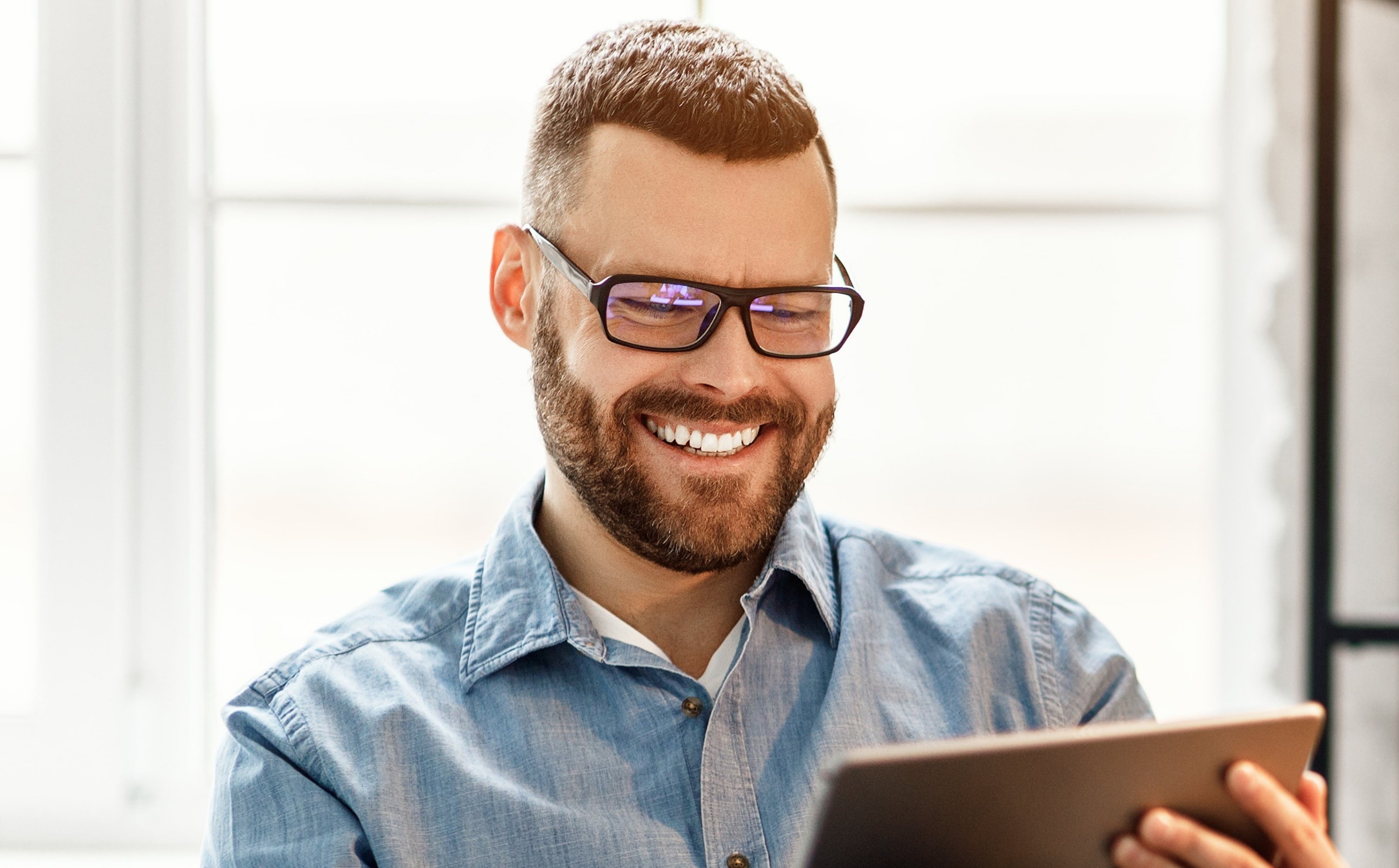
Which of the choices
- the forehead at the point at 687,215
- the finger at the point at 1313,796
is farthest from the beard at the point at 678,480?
the finger at the point at 1313,796

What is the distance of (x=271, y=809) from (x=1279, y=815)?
0.91m

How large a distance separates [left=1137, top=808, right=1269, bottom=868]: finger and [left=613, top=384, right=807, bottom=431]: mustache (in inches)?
22.0

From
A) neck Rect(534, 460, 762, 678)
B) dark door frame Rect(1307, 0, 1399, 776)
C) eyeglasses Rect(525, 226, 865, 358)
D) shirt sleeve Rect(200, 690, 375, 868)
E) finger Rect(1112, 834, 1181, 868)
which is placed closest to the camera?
finger Rect(1112, 834, 1181, 868)

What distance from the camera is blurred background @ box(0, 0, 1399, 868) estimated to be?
5.86 feet

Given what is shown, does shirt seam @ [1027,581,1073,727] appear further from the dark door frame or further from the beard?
the dark door frame

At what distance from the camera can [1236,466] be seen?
1931 millimetres

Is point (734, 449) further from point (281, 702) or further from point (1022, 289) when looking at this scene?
point (1022, 289)

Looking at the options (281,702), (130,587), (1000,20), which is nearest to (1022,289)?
(1000,20)

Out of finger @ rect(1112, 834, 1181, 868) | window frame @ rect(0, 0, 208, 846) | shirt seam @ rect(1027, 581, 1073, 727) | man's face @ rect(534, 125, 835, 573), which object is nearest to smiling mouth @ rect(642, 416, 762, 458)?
man's face @ rect(534, 125, 835, 573)

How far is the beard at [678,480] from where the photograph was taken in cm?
120

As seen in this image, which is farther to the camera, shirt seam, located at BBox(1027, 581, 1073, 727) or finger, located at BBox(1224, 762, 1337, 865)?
shirt seam, located at BBox(1027, 581, 1073, 727)

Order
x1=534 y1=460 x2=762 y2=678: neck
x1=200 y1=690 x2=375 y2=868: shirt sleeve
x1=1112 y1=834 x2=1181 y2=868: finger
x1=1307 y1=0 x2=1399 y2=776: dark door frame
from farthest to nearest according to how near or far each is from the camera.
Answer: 1. x1=1307 y1=0 x2=1399 y2=776: dark door frame
2. x1=534 y1=460 x2=762 y2=678: neck
3. x1=200 y1=690 x2=375 y2=868: shirt sleeve
4. x1=1112 y1=834 x2=1181 y2=868: finger

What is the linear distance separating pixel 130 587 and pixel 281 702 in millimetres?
818

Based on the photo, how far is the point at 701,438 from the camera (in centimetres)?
121
